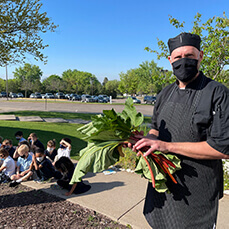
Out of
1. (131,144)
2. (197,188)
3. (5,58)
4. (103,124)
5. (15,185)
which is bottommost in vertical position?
(15,185)

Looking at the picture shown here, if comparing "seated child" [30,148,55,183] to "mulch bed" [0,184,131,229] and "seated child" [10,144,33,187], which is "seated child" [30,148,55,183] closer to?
"seated child" [10,144,33,187]

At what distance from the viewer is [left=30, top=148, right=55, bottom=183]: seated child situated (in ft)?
17.0

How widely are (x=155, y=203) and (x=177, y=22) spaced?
7.81m

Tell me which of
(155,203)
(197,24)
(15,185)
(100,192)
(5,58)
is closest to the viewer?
(155,203)

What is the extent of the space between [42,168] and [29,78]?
86.9 metres

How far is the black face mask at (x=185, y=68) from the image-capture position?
1.59 meters

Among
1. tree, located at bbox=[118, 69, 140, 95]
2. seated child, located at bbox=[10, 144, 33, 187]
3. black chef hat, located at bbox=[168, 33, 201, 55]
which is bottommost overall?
seated child, located at bbox=[10, 144, 33, 187]

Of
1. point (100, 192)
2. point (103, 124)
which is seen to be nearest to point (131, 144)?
point (103, 124)

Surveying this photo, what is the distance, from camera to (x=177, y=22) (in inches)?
318

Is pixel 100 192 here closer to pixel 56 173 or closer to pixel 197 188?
pixel 56 173

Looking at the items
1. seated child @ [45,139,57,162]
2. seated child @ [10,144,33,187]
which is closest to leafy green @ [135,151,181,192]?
A: seated child @ [10,144,33,187]

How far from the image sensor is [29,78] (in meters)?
84.6

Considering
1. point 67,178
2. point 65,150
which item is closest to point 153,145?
point 67,178

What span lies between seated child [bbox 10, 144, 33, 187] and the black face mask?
4762 millimetres
